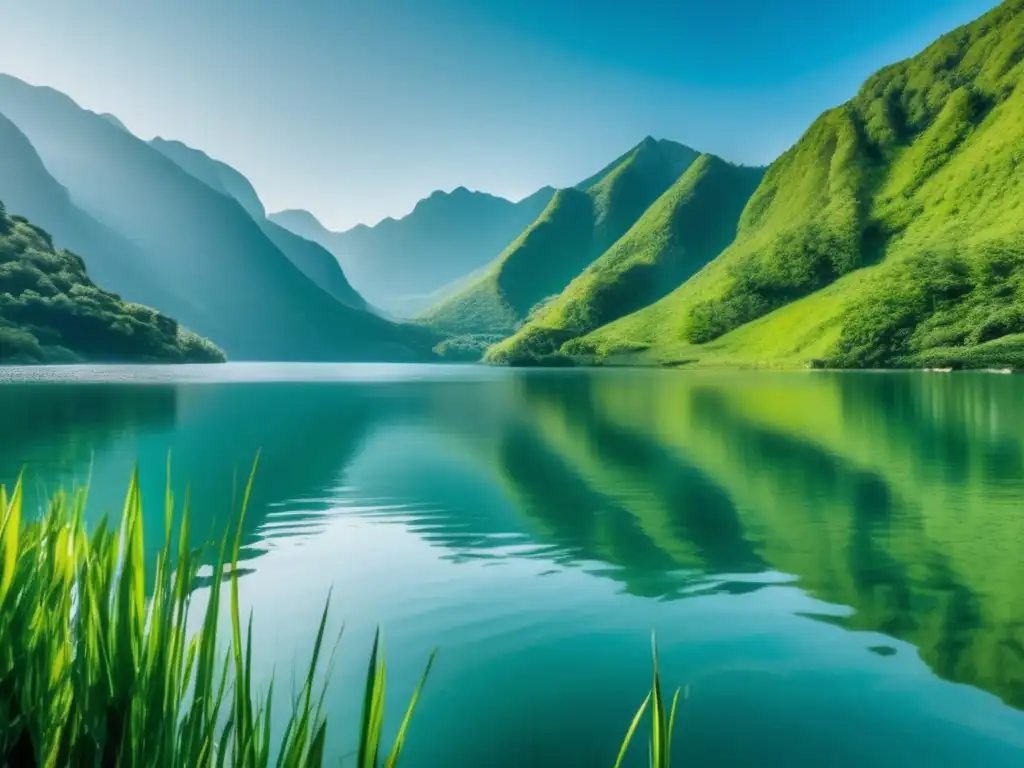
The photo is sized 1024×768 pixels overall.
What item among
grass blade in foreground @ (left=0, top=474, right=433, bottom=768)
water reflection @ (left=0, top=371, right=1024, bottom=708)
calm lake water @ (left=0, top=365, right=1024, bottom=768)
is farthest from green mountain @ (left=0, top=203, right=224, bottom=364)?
grass blade in foreground @ (left=0, top=474, right=433, bottom=768)

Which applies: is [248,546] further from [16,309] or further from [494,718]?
[16,309]

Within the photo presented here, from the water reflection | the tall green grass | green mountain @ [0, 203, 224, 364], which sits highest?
green mountain @ [0, 203, 224, 364]

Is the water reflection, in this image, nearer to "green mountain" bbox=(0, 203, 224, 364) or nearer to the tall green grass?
the tall green grass

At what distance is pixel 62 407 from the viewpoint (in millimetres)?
55188

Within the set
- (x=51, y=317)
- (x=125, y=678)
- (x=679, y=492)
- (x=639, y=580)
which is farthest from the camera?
(x=51, y=317)

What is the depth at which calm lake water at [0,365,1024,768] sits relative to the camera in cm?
849

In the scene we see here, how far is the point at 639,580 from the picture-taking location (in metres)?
14.5

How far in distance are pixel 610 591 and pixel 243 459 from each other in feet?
68.6

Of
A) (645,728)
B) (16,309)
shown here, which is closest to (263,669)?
(645,728)

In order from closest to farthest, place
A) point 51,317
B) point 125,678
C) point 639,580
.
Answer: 1. point 125,678
2. point 639,580
3. point 51,317

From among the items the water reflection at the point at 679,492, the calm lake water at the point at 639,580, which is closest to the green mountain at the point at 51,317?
the water reflection at the point at 679,492

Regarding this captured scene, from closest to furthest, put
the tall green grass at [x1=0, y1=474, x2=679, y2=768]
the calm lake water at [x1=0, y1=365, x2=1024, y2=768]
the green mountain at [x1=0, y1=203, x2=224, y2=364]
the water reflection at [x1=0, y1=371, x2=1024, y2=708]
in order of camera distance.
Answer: the tall green grass at [x1=0, y1=474, x2=679, y2=768], the calm lake water at [x1=0, y1=365, x2=1024, y2=768], the water reflection at [x1=0, y1=371, x2=1024, y2=708], the green mountain at [x1=0, y1=203, x2=224, y2=364]

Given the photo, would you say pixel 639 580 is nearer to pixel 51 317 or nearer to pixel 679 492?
pixel 679 492

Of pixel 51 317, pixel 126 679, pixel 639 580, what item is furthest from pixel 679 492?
pixel 51 317
